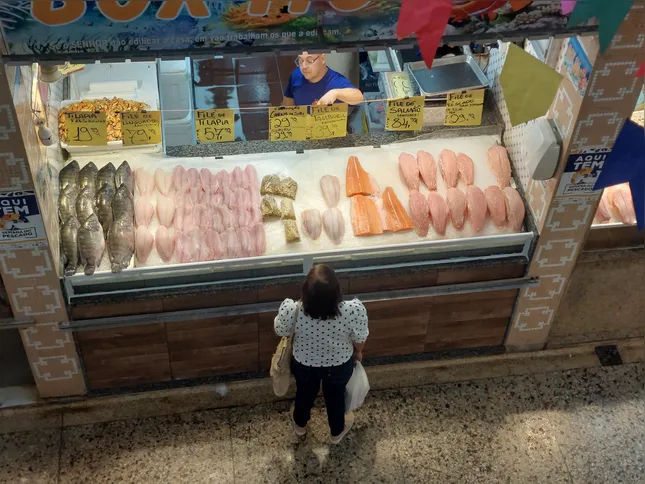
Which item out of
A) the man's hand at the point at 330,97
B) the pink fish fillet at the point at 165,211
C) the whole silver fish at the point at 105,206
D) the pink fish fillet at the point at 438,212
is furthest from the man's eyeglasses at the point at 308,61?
the whole silver fish at the point at 105,206

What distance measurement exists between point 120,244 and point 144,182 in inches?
20.6

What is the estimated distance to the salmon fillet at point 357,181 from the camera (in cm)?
448

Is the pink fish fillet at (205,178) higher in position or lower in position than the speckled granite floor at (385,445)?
higher

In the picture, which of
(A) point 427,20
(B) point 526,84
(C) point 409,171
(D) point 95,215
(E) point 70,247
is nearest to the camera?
(A) point 427,20

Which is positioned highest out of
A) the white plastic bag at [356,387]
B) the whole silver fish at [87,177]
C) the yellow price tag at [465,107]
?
the yellow price tag at [465,107]

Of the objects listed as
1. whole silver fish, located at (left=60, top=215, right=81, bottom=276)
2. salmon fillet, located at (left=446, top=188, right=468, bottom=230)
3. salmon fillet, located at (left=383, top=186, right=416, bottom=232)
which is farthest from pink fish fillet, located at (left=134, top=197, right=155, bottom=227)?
salmon fillet, located at (left=446, top=188, right=468, bottom=230)

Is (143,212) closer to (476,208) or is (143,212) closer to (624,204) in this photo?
Answer: (476,208)

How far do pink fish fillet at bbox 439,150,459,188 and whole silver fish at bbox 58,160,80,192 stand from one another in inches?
86.7

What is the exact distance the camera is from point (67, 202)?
4.13 metres

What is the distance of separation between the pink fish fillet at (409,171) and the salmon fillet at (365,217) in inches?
10.7

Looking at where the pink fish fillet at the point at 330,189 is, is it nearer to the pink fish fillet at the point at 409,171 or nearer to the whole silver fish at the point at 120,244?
the pink fish fillet at the point at 409,171

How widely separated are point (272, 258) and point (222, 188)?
627mm

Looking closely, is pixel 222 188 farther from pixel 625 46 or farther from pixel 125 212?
pixel 625 46

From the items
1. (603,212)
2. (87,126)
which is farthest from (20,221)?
(603,212)
